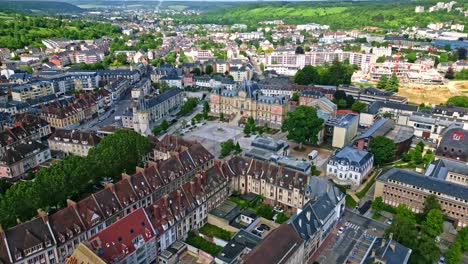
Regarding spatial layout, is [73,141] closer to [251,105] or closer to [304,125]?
[251,105]

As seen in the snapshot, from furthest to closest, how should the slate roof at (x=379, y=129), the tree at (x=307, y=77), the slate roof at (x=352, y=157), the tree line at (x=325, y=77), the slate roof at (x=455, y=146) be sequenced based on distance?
1. the tree at (x=307, y=77)
2. the tree line at (x=325, y=77)
3. the slate roof at (x=379, y=129)
4. the slate roof at (x=455, y=146)
5. the slate roof at (x=352, y=157)

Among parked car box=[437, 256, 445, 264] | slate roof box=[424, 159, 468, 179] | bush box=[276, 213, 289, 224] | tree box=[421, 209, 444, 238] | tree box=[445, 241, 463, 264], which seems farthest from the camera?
slate roof box=[424, 159, 468, 179]

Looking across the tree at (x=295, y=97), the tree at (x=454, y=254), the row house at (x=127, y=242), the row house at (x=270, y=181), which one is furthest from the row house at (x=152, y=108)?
the tree at (x=454, y=254)

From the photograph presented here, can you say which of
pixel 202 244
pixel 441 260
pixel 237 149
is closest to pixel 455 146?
pixel 441 260

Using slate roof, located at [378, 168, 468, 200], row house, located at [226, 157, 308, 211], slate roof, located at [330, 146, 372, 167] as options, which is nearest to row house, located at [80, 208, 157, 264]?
row house, located at [226, 157, 308, 211]

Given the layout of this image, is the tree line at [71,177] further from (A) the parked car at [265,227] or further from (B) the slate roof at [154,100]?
(A) the parked car at [265,227]

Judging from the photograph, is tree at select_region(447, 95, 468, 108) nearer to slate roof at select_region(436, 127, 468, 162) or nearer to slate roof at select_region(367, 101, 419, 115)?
slate roof at select_region(367, 101, 419, 115)

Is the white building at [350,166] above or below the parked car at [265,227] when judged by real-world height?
above
